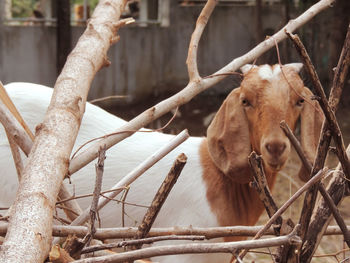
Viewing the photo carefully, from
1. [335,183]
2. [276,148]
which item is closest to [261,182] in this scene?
[335,183]

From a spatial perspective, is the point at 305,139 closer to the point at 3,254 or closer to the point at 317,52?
the point at 3,254

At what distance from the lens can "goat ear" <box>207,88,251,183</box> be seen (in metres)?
2.88

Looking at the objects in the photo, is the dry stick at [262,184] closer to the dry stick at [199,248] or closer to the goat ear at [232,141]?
the dry stick at [199,248]

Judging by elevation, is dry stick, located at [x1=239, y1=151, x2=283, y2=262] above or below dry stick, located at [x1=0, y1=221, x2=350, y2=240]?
above

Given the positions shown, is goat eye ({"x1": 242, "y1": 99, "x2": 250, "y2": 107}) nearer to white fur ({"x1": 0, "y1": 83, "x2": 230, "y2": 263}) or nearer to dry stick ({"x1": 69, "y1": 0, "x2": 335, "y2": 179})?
white fur ({"x1": 0, "y1": 83, "x2": 230, "y2": 263})

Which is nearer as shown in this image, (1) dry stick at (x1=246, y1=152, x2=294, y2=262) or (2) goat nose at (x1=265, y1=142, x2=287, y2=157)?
(1) dry stick at (x1=246, y1=152, x2=294, y2=262)

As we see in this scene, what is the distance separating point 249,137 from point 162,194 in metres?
1.45

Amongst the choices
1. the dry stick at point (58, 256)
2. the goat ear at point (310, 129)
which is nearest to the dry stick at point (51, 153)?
the dry stick at point (58, 256)

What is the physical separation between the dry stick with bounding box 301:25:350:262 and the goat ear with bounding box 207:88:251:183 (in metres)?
1.27

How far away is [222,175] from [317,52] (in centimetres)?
778

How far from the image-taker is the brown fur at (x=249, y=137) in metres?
2.65

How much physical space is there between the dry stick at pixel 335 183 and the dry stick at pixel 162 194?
1.04ft

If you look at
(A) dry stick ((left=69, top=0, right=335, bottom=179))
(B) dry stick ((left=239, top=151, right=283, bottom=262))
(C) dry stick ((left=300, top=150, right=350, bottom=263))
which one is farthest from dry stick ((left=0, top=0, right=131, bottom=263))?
(C) dry stick ((left=300, top=150, right=350, bottom=263))

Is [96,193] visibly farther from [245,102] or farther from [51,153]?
[245,102]
